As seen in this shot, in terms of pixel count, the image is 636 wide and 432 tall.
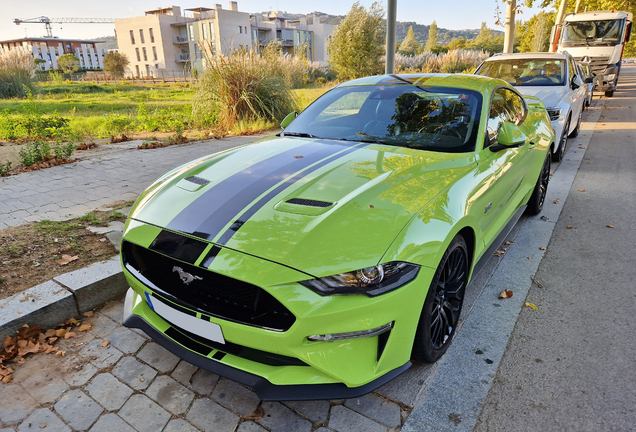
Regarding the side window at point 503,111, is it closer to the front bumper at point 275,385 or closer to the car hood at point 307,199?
the car hood at point 307,199

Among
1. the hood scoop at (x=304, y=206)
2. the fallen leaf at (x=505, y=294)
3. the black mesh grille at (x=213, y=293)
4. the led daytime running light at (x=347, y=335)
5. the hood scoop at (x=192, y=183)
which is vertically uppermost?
the hood scoop at (x=192, y=183)

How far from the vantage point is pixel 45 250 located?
11.4 feet

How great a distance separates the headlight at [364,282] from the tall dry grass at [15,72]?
20779 millimetres

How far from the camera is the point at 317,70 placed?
94.8 feet

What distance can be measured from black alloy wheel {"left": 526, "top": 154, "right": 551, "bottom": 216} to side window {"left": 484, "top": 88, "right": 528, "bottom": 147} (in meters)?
0.78

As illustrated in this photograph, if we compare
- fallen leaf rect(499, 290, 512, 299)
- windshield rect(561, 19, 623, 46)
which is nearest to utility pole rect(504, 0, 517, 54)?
windshield rect(561, 19, 623, 46)

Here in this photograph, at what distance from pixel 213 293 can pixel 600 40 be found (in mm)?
19982

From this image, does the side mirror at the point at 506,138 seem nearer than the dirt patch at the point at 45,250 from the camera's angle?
Yes

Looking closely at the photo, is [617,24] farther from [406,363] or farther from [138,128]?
[406,363]

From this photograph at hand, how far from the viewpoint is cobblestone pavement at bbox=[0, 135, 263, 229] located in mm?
4570

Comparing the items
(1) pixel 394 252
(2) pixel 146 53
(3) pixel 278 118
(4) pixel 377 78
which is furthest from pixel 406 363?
(2) pixel 146 53

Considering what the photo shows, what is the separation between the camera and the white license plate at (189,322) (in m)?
1.93

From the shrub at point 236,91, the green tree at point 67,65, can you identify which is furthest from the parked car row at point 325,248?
the green tree at point 67,65

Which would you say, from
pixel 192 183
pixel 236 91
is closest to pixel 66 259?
Answer: pixel 192 183
